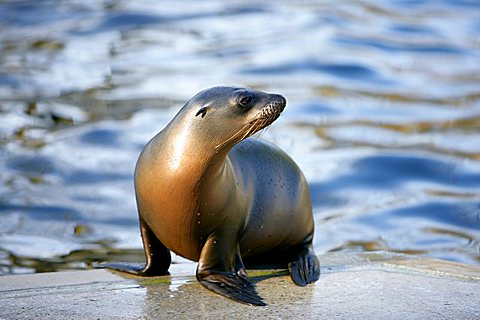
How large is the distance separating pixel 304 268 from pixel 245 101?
31.7 inches

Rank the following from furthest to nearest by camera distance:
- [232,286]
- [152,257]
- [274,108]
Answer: [152,257] < [232,286] < [274,108]

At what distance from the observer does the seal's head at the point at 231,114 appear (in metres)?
3.87

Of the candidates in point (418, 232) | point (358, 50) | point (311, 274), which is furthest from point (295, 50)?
point (311, 274)

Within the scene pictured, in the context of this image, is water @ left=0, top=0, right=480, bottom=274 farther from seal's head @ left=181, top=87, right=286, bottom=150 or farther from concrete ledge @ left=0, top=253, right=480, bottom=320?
seal's head @ left=181, top=87, right=286, bottom=150

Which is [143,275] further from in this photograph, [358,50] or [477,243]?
[358,50]

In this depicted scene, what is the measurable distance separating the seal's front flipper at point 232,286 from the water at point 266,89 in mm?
2105

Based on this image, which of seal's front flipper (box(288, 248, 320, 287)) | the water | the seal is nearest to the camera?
the seal

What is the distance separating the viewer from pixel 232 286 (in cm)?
395

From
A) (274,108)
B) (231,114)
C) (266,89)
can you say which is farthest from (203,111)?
(266,89)

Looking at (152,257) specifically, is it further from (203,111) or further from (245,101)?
(245,101)

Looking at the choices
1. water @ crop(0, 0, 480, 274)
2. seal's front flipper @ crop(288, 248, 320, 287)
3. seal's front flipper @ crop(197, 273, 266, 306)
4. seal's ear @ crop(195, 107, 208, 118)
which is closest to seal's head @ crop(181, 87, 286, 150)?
seal's ear @ crop(195, 107, 208, 118)

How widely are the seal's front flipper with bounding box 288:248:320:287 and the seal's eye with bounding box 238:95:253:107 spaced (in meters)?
0.73

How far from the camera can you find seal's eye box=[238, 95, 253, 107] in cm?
391

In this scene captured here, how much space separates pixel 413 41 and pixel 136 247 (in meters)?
8.40
